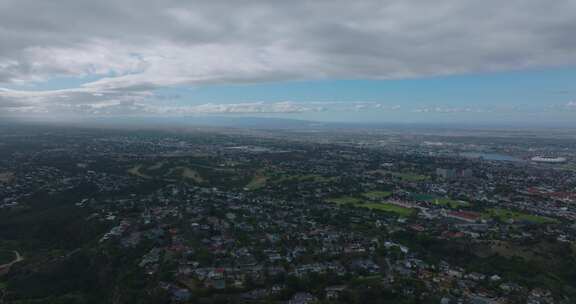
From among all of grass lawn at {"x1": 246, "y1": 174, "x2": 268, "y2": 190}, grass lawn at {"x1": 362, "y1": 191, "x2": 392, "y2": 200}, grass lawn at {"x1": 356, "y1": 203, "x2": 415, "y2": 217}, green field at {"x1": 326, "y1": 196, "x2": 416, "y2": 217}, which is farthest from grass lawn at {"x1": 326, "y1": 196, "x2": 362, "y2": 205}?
grass lawn at {"x1": 246, "y1": 174, "x2": 268, "y2": 190}

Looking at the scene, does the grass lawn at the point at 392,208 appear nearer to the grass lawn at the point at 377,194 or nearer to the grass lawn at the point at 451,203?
the grass lawn at the point at 377,194

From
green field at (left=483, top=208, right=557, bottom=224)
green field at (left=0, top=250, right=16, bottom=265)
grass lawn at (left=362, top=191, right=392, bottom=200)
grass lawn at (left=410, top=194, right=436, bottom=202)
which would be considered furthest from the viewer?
grass lawn at (left=362, top=191, right=392, bottom=200)

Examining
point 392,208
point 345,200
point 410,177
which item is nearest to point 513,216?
point 392,208

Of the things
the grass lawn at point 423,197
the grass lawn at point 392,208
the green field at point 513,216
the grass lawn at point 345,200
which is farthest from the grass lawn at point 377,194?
the green field at point 513,216

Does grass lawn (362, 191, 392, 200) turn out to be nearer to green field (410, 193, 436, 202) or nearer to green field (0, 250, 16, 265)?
green field (410, 193, 436, 202)

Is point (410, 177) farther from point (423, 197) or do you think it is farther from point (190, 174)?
point (190, 174)

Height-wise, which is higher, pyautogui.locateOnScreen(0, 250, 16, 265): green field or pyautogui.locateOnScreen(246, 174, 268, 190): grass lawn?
pyautogui.locateOnScreen(246, 174, 268, 190): grass lawn
